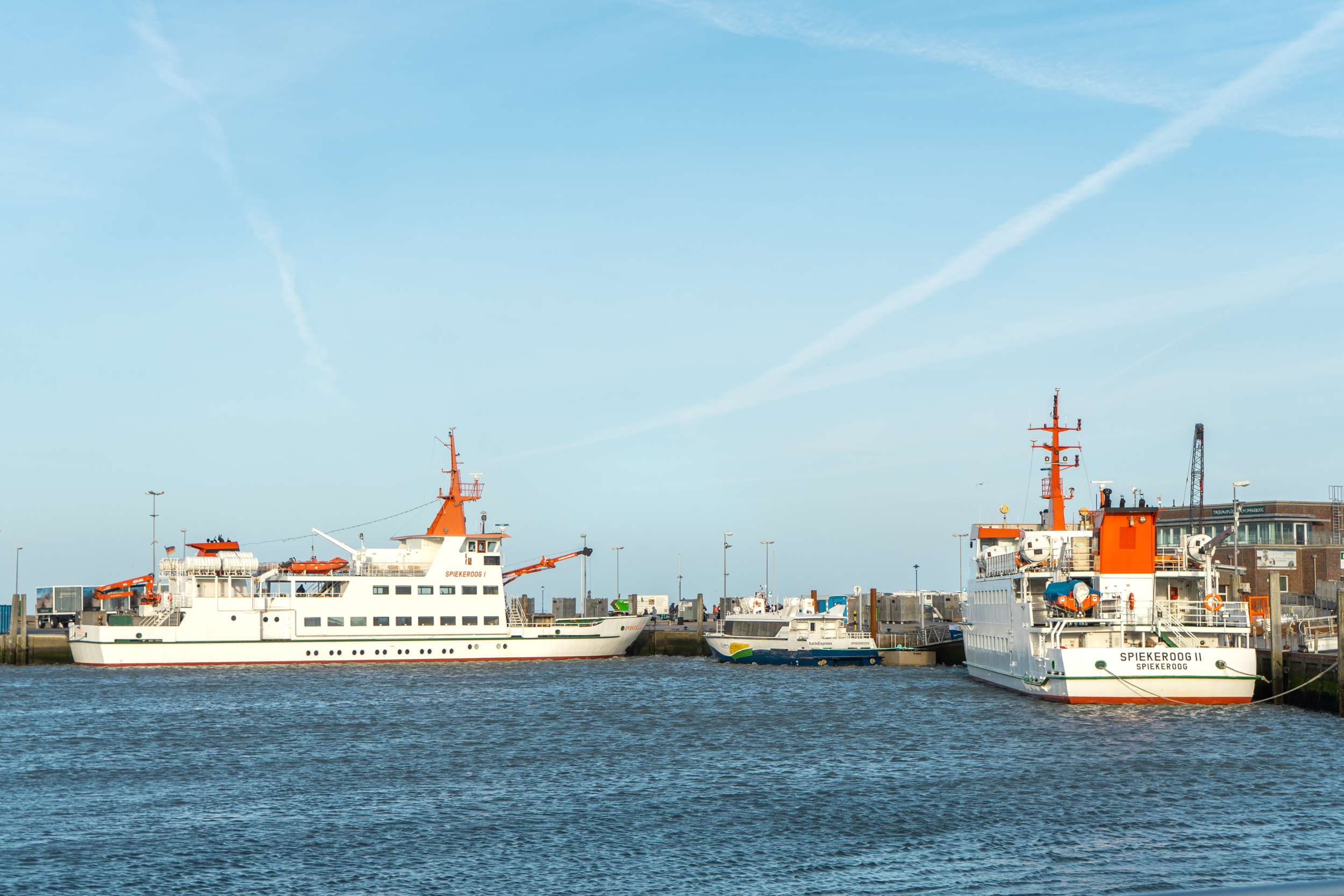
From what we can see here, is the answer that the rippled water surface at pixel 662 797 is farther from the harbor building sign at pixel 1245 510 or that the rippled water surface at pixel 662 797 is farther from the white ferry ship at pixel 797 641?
the harbor building sign at pixel 1245 510

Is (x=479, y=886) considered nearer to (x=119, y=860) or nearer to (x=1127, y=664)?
(x=119, y=860)

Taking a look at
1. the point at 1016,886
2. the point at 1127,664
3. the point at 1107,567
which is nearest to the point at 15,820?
the point at 1016,886

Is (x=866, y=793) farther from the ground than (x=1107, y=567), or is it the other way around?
(x=1107, y=567)

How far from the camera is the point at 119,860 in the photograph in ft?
74.4

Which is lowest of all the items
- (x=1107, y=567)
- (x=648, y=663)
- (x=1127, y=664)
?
(x=648, y=663)

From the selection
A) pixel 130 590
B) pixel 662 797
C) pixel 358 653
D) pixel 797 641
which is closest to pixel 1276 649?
pixel 662 797

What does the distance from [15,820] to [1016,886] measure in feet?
73.0

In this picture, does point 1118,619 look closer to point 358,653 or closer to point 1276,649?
point 1276,649

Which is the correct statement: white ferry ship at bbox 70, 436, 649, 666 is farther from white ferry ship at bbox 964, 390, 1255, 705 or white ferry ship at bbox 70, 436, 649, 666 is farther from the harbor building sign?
the harbor building sign

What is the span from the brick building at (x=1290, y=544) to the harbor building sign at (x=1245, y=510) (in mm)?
60

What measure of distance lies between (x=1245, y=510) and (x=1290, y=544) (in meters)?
4.75

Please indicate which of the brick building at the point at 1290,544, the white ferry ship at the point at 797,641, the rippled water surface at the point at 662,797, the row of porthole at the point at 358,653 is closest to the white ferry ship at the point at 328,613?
the row of porthole at the point at 358,653

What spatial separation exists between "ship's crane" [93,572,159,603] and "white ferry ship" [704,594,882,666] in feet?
123

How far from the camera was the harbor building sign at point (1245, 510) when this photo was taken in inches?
3497
